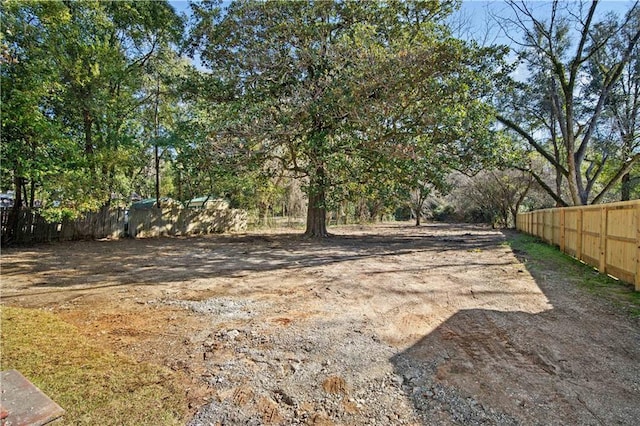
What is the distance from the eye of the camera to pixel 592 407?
1.78 metres

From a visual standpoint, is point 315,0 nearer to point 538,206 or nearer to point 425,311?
point 425,311

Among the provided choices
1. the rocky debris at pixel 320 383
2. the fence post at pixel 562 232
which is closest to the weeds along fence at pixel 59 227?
the rocky debris at pixel 320 383

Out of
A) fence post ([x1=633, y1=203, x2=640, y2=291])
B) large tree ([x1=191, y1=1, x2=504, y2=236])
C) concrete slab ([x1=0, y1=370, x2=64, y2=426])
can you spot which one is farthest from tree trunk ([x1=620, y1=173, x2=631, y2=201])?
concrete slab ([x1=0, y1=370, x2=64, y2=426])

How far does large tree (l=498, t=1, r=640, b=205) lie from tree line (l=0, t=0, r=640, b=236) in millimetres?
76

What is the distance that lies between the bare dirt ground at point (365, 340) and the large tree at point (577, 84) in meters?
8.59

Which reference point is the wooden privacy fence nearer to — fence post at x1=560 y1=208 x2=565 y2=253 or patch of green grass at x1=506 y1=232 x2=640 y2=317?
fence post at x1=560 y1=208 x2=565 y2=253

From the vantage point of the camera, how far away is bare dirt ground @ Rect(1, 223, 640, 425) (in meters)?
1.80

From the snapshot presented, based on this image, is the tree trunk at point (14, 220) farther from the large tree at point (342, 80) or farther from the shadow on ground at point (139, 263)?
the large tree at point (342, 80)

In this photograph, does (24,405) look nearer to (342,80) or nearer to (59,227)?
(342,80)

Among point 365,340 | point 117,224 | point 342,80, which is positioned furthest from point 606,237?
point 117,224

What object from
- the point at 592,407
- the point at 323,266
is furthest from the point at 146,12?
the point at 592,407

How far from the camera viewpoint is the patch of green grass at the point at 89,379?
1681 mm

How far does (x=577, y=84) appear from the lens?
1245cm

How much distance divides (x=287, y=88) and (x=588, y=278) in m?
8.16
